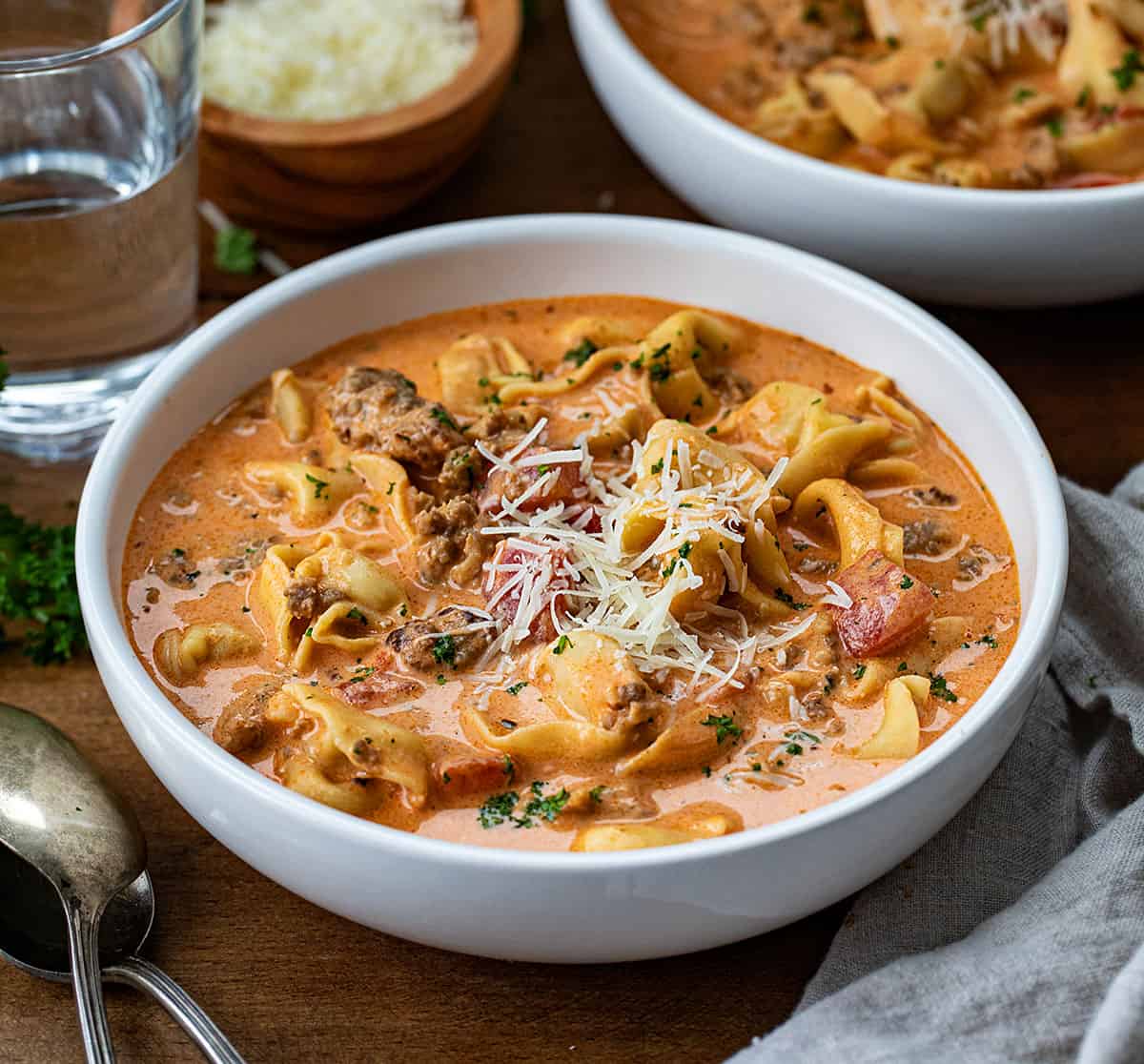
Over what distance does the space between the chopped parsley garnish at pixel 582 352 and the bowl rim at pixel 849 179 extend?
99 centimetres

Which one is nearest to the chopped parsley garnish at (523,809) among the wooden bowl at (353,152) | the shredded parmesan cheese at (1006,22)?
the wooden bowl at (353,152)

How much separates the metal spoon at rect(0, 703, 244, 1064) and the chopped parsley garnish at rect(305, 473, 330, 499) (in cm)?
102

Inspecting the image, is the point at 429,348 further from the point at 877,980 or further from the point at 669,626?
the point at 877,980

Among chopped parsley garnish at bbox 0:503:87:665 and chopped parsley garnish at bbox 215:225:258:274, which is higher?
chopped parsley garnish at bbox 215:225:258:274

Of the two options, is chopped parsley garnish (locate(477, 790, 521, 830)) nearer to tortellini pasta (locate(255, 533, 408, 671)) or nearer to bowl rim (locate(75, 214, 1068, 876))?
bowl rim (locate(75, 214, 1068, 876))

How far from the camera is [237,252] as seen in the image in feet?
20.6

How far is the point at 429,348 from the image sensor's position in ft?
17.7

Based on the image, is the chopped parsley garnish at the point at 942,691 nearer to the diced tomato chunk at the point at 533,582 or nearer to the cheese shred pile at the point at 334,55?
the diced tomato chunk at the point at 533,582

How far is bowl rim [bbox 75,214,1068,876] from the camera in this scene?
358cm

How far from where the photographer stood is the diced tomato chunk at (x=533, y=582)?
13.9 ft

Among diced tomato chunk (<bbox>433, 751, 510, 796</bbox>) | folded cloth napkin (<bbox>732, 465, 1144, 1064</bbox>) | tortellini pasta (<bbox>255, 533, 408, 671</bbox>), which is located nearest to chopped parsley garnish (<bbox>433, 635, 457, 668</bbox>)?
tortellini pasta (<bbox>255, 533, 408, 671</bbox>)

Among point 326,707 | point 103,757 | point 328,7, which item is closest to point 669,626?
point 326,707

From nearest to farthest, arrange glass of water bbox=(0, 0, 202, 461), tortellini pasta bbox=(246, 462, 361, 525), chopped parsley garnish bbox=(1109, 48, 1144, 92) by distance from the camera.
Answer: tortellini pasta bbox=(246, 462, 361, 525) < glass of water bbox=(0, 0, 202, 461) < chopped parsley garnish bbox=(1109, 48, 1144, 92)

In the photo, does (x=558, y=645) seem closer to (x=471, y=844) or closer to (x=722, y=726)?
(x=722, y=726)
